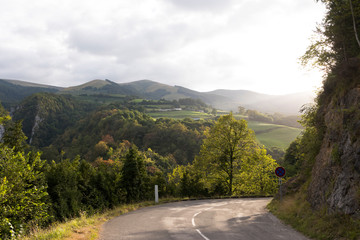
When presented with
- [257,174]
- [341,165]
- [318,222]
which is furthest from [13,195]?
[257,174]

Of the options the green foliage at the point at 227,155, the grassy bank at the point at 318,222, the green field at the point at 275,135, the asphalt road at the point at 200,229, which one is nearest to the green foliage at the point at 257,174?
the green foliage at the point at 227,155

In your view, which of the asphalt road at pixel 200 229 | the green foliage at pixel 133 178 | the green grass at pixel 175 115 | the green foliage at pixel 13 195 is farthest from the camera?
the green grass at pixel 175 115

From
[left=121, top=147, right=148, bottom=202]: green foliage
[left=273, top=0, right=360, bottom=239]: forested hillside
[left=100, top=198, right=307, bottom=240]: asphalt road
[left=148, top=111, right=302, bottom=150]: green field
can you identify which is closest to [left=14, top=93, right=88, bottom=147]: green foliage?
[left=148, top=111, right=302, bottom=150]: green field

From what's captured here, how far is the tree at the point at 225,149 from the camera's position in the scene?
30188 mm

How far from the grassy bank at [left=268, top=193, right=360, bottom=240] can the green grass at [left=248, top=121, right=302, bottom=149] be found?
101698 mm

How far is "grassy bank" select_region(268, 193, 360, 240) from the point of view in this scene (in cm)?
808

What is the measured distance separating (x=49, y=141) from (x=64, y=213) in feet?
581

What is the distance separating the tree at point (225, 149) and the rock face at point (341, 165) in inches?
661

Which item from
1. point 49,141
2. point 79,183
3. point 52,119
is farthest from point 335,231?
point 52,119

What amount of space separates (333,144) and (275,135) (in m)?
124

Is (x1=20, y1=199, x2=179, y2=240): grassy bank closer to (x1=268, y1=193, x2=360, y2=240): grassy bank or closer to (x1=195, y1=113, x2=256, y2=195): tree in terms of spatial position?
(x1=268, y1=193, x2=360, y2=240): grassy bank

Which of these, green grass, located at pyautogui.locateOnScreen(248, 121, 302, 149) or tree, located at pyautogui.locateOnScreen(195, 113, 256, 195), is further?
green grass, located at pyautogui.locateOnScreen(248, 121, 302, 149)

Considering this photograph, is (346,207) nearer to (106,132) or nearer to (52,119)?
(106,132)

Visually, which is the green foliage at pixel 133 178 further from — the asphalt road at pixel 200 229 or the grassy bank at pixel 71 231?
the asphalt road at pixel 200 229
